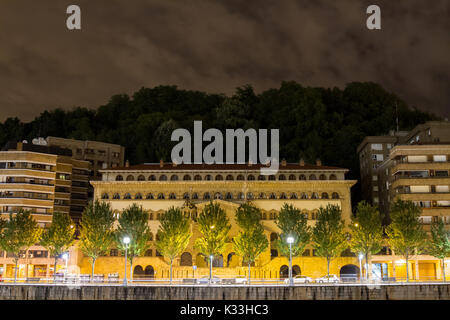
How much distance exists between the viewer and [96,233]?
75.9 metres

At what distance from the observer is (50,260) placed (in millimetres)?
86188

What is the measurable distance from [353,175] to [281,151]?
18277mm

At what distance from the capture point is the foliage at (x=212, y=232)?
74.9 metres

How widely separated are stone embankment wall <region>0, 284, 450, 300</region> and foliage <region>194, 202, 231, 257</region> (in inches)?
785

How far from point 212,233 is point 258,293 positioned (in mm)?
→ 22210

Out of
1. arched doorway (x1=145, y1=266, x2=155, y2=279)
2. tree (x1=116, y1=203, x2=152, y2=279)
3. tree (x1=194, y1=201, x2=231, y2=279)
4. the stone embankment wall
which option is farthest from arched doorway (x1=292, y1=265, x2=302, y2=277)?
the stone embankment wall

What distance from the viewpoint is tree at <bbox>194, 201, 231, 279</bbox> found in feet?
246

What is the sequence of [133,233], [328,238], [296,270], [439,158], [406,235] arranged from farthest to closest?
[439,158], [296,270], [328,238], [133,233], [406,235]

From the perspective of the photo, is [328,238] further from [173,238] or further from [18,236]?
[18,236]

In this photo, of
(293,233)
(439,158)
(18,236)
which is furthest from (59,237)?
(439,158)

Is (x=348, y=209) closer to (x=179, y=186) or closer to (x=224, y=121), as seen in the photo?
(x=179, y=186)

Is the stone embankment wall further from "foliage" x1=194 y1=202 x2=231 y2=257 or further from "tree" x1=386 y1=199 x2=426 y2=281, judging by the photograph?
"foliage" x1=194 y1=202 x2=231 y2=257

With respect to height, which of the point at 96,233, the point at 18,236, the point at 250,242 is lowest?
the point at 250,242
